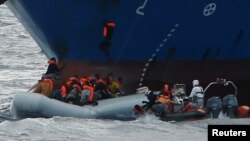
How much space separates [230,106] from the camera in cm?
1873

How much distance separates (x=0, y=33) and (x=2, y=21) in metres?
5.76

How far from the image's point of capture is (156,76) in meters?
19.8

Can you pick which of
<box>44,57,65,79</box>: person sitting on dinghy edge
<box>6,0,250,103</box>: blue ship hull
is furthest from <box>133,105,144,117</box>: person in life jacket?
<box>44,57,65,79</box>: person sitting on dinghy edge

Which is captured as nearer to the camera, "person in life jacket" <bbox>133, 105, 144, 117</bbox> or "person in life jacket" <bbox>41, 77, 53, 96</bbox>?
"person in life jacket" <bbox>133, 105, 144, 117</bbox>

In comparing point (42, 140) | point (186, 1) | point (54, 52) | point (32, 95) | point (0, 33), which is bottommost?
point (42, 140)

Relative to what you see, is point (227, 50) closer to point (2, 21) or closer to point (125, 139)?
point (125, 139)

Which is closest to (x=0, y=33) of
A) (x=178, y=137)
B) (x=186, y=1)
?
(x=186, y=1)

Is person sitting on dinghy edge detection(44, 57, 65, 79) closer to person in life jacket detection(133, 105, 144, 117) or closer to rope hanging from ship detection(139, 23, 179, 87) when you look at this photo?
rope hanging from ship detection(139, 23, 179, 87)

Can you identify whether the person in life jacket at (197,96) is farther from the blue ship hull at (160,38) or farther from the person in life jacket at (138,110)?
the person in life jacket at (138,110)

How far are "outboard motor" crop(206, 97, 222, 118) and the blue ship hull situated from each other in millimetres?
979

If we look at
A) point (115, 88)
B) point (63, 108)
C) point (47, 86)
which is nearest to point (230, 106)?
point (115, 88)

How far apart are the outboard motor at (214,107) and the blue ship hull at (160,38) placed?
3.21 ft

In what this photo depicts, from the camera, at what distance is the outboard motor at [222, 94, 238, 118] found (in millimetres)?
18734

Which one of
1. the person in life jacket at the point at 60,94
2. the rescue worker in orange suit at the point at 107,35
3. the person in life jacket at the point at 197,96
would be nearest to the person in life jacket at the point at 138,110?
the person in life jacket at the point at 197,96
